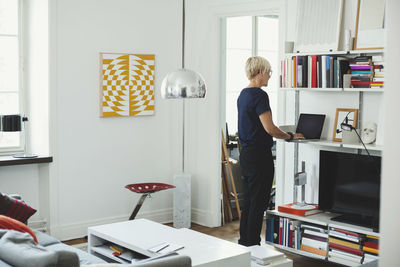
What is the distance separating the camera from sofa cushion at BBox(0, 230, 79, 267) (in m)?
2.36

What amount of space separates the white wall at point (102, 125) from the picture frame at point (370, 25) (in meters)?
2.35

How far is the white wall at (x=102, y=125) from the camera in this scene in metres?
5.40

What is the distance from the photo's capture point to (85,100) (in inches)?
219

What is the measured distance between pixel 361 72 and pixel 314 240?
4.81 feet

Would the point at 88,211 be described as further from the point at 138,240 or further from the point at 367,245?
the point at 367,245

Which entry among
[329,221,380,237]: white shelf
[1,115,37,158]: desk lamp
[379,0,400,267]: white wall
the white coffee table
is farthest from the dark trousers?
[379,0,400,267]: white wall

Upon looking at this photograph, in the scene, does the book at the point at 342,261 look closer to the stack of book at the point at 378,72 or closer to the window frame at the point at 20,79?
the stack of book at the point at 378,72

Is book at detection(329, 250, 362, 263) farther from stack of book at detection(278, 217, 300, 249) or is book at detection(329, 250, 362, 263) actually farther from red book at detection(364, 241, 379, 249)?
stack of book at detection(278, 217, 300, 249)

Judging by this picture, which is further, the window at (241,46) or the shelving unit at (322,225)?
the window at (241,46)

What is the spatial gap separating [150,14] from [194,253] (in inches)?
129

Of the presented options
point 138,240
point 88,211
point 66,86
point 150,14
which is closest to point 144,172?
point 88,211

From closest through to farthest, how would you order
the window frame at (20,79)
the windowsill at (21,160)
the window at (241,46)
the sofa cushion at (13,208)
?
the sofa cushion at (13,208) < the windowsill at (21,160) < the window frame at (20,79) < the window at (241,46)

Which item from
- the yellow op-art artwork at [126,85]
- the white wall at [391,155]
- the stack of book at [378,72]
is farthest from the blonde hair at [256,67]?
the white wall at [391,155]

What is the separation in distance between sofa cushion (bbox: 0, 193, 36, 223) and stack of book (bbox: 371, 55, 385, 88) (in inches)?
112
